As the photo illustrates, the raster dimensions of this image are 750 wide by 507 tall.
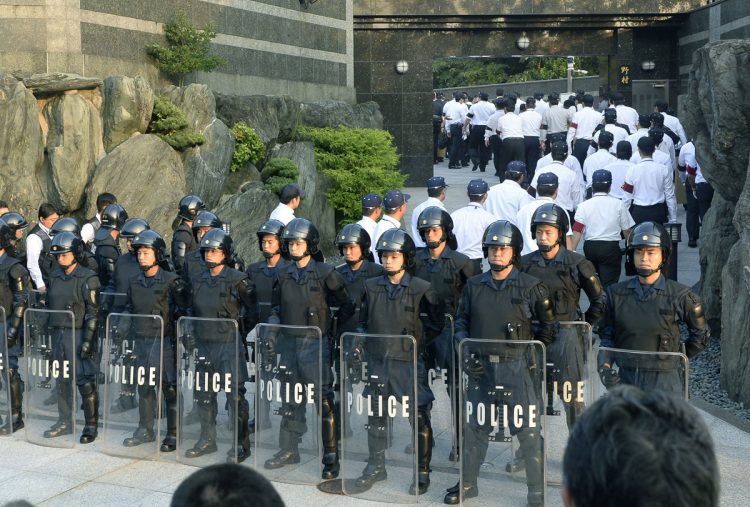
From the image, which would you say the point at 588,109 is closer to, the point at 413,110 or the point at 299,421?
the point at 413,110

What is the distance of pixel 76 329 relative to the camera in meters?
9.55

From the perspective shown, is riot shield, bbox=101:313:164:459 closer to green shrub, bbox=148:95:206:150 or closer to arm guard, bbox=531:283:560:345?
arm guard, bbox=531:283:560:345

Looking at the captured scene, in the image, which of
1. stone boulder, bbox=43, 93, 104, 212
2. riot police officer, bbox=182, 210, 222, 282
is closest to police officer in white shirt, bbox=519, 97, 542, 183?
stone boulder, bbox=43, 93, 104, 212

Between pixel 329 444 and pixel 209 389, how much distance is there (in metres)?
1.07

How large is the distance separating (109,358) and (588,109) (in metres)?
13.5

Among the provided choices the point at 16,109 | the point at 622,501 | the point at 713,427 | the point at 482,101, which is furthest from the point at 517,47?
the point at 622,501

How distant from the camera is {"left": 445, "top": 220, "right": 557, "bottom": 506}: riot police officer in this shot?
7270 mm

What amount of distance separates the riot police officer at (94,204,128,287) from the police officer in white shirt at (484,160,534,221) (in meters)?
4.37

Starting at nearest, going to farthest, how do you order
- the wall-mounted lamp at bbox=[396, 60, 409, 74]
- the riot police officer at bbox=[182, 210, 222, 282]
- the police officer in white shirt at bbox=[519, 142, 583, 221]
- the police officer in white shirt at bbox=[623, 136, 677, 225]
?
1. the riot police officer at bbox=[182, 210, 222, 282]
2. the police officer in white shirt at bbox=[623, 136, 677, 225]
3. the police officer in white shirt at bbox=[519, 142, 583, 221]
4. the wall-mounted lamp at bbox=[396, 60, 409, 74]

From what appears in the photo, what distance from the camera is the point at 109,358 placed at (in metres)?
9.11

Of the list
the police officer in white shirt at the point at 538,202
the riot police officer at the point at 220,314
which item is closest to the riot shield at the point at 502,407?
the riot police officer at the point at 220,314

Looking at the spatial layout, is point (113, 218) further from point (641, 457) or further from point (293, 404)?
point (641, 457)

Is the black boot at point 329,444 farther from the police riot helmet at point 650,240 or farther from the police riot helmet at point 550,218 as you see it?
the police riot helmet at point 650,240

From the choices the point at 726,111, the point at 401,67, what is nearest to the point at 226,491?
the point at 726,111
